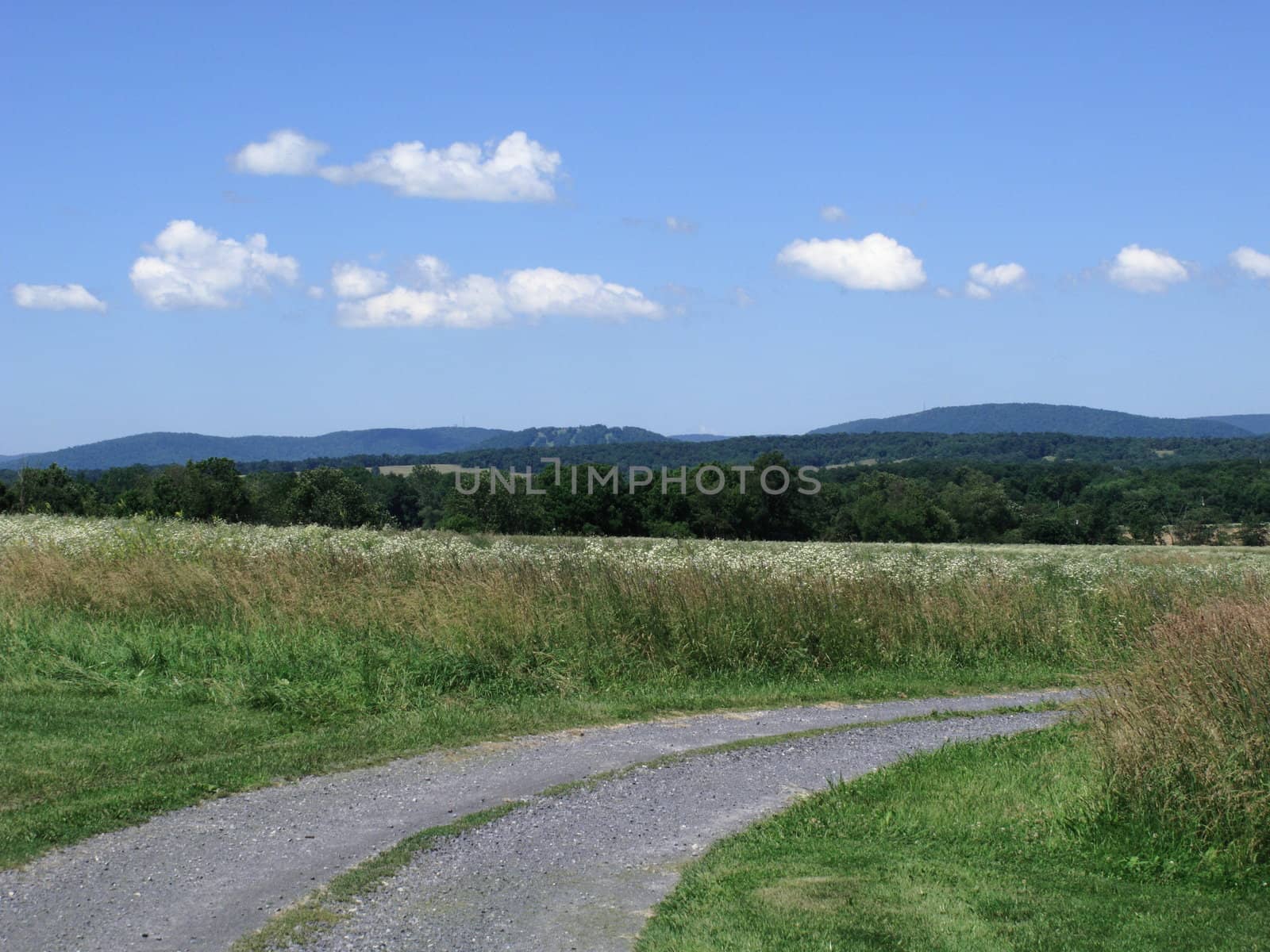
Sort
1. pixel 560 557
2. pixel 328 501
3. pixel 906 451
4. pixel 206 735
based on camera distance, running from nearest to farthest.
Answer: pixel 206 735 < pixel 560 557 < pixel 328 501 < pixel 906 451

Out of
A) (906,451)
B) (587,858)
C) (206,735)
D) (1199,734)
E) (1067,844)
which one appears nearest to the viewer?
(587,858)

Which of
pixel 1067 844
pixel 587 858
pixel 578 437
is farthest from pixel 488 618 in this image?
pixel 578 437

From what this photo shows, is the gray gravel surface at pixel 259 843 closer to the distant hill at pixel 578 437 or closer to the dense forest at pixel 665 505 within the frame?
the dense forest at pixel 665 505

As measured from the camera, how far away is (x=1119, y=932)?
5520 millimetres

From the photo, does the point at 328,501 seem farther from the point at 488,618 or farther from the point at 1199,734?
the point at 1199,734

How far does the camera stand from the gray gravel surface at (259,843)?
5695 millimetres

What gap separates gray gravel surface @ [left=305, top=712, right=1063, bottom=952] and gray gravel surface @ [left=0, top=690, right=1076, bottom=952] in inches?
11.9

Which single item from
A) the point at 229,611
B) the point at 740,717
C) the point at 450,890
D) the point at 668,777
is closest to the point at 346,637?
the point at 229,611

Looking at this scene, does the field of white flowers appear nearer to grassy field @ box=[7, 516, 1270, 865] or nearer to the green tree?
grassy field @ box=[7, 516, 1270, 865]

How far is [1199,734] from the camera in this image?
7.20 meters

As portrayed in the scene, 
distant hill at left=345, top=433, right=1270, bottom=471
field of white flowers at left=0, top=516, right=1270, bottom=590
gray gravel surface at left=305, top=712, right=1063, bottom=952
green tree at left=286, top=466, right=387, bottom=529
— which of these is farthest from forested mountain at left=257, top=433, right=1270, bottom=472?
gray gravel surface at left=305, top=712, right=1063, bottom=952

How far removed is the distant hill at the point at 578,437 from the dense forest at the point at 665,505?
69169mm

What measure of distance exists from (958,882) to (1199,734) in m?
2.12

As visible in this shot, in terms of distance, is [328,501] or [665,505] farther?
[665,505]
